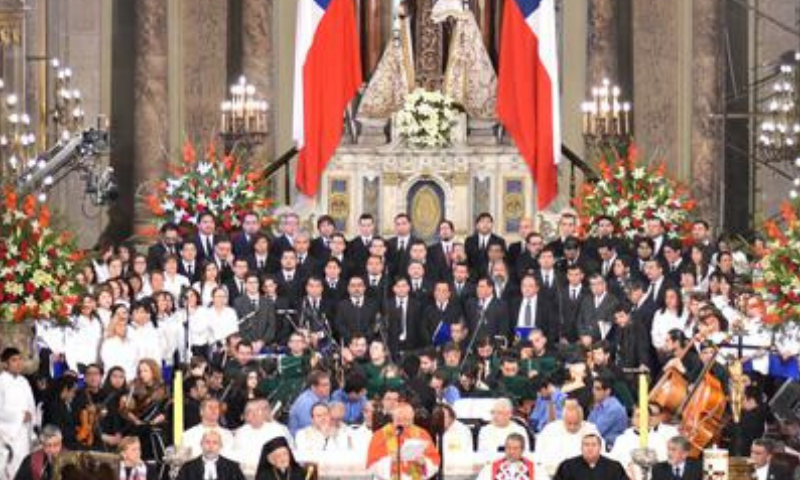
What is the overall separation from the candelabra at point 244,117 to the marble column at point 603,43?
449 cm

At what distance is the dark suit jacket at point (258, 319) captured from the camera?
27484 mm

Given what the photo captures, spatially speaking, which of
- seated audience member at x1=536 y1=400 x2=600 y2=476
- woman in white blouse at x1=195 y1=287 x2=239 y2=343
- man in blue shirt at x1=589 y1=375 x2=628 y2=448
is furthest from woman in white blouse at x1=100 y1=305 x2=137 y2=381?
seated audience member at x1=536 y1=400 x2=600 y2=476

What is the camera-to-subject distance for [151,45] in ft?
112

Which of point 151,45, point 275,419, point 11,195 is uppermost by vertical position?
point 151,45

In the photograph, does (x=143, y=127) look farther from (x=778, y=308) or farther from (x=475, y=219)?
(x=778, y=308)

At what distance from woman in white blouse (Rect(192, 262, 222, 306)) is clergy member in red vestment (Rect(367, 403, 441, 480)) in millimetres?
5472

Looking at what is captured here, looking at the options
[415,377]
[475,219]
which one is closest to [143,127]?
[475,219]

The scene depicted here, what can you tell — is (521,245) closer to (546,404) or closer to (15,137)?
(546,404)

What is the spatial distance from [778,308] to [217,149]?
1050 centimetres

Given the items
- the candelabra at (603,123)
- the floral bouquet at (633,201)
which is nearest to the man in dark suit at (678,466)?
the floral bouquet at (633,201)

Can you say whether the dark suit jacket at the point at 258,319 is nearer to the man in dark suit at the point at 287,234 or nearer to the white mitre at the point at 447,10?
the man in dark suit at the point at 287,234

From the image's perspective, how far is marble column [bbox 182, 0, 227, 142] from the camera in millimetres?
34531

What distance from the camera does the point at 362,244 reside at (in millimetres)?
29250

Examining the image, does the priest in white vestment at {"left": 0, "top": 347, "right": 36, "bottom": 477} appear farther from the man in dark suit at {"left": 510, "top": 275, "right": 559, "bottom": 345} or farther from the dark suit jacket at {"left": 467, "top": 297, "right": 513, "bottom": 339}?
the man in dark suit at {"left": 510, "top": 275, "right": 559, "bottom": 345}
